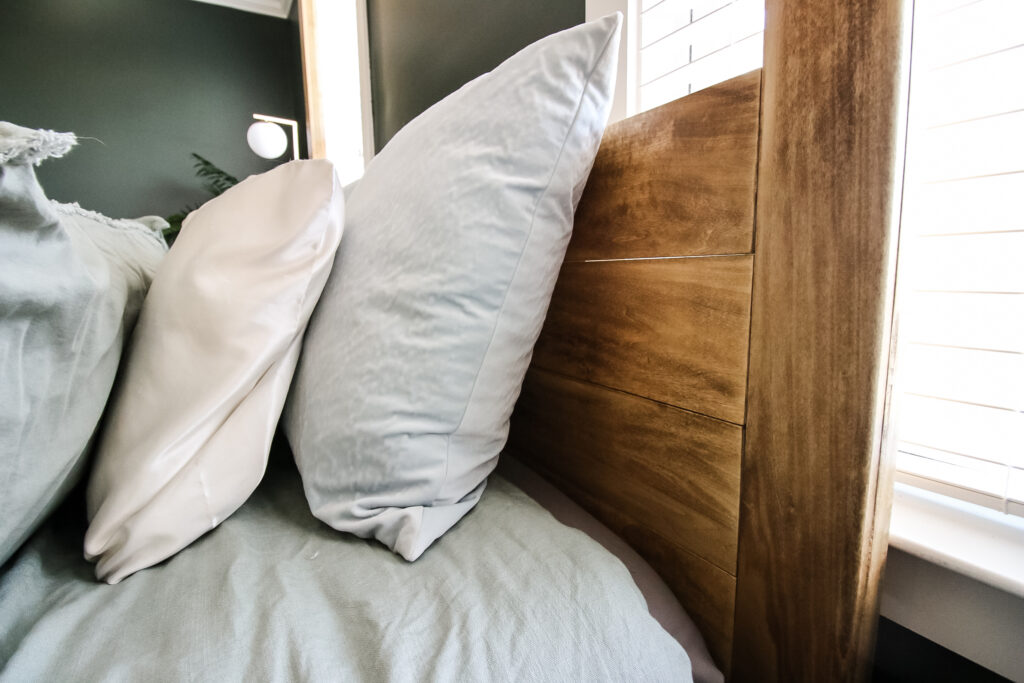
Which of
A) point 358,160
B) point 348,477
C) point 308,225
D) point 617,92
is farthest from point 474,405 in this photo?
point 358,160

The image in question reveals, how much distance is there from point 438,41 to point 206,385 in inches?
54.7

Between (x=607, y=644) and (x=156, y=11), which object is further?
(x=156, y=11)

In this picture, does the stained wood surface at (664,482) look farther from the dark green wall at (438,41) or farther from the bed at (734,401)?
the dark green wall at (438,41)

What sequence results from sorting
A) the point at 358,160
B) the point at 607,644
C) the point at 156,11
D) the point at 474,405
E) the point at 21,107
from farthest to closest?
the point at 156,11, the point at 21,107, the point at 358,160, the point at 474,405, the point at 607,644

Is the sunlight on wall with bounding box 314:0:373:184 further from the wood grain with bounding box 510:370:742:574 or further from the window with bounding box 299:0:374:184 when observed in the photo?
the wood grain with bounding box 510:370:742:574

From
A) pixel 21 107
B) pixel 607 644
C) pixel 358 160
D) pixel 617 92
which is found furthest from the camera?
pixel 21 107

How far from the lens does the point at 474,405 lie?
47cm

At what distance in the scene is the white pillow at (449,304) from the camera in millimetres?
435

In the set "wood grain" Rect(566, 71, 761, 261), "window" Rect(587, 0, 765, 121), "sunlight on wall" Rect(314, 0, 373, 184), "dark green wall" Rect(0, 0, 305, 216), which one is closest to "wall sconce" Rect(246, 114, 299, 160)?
"sunlight on wall" Rect(314, 0, 373, 184)

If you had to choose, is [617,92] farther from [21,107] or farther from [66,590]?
[21,107]

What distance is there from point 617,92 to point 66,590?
35.5 inches

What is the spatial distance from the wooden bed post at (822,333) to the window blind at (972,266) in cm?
10

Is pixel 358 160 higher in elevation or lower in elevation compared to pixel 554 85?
higher

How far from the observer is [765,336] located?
395mm
